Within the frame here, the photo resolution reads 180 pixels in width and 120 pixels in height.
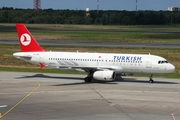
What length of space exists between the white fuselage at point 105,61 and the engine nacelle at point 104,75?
1644 mm

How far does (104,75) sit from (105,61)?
2.92 meters

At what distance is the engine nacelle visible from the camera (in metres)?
53.7

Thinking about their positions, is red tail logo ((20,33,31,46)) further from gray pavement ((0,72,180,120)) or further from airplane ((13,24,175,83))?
gray pavement ((0,72,180,120))

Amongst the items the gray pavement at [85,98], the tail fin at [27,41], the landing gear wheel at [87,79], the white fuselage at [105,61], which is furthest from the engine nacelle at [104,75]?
the tail fin at [27,41]

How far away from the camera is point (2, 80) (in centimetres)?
5694

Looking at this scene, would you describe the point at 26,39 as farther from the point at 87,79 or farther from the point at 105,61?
the point at 105,61

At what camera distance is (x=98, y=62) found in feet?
186

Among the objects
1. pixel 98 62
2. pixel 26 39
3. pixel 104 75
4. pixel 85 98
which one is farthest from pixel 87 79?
pixel 85 98

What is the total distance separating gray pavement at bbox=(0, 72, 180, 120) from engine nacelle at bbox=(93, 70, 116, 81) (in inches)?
34.4

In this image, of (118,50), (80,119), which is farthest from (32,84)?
(118,50)

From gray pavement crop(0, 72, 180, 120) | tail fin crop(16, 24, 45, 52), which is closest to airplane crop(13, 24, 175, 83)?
tail fin crop(16, 24, 45, 52)

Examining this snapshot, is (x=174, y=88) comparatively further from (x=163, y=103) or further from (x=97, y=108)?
(x=97, y=108)

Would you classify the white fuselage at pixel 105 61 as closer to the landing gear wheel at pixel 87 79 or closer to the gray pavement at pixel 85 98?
the landing gear wheel at pixel 87 79

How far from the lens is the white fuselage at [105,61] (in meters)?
54.7
